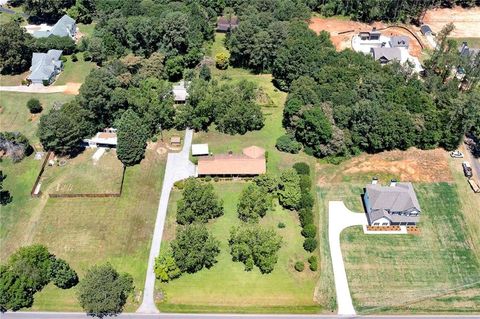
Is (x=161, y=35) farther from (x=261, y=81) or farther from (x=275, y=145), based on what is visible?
(x=275, y=145)

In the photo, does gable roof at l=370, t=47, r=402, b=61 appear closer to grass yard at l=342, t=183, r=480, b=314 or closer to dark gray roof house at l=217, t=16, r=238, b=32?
dark gray roof house at l=217, t=16, r=238, b=32

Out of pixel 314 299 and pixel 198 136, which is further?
pixel 198 136

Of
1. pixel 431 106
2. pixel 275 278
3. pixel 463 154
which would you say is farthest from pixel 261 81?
pixel 275 278

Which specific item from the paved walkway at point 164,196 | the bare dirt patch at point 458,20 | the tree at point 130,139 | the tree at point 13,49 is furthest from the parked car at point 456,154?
the tree at point 13,49

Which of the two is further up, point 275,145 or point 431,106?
point 431,106

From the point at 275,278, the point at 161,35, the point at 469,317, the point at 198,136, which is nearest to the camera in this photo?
the point at 469,317

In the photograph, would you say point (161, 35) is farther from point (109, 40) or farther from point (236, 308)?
point (236, 308)

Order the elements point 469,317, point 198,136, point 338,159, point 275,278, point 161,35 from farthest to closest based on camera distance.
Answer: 1. point 161,35
2. point 198,136
3. point 338,159
4. point 275,278
5. point 469,317
